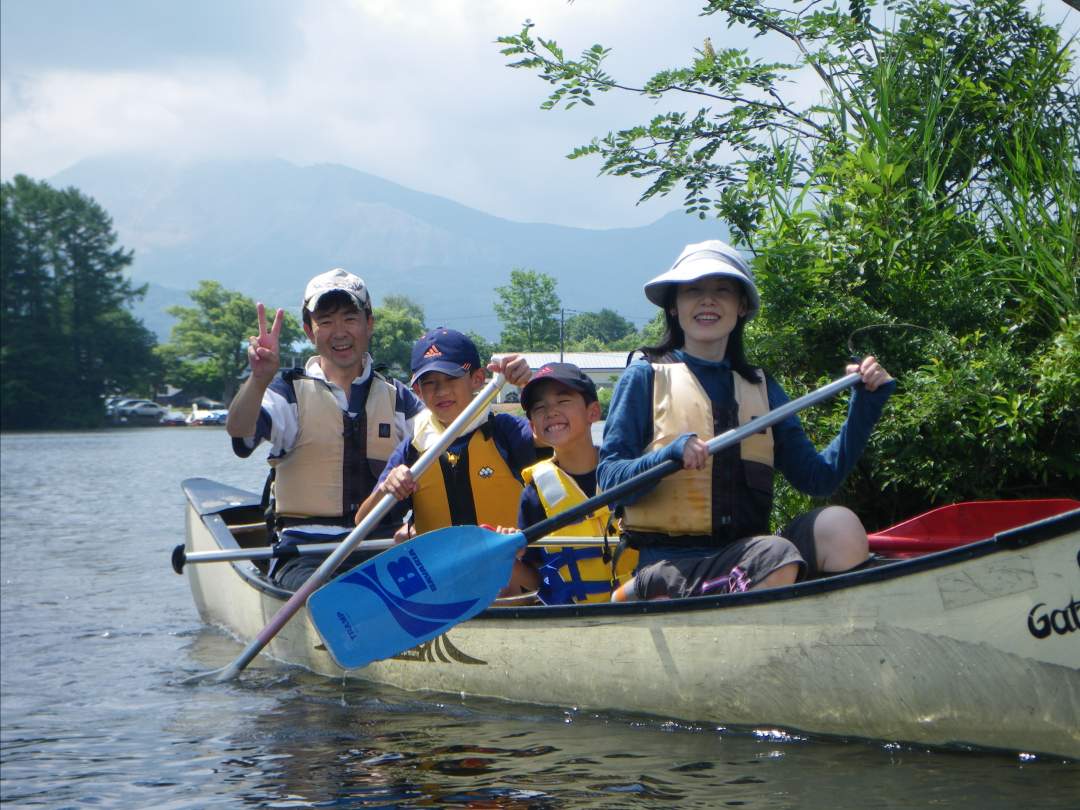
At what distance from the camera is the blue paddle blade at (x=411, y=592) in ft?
15.3

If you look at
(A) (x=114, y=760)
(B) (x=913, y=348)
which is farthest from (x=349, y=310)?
(B) (x=913, y=348)

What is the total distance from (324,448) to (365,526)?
78 centimetres

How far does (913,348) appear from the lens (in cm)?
561

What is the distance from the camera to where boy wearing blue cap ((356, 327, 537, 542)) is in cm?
525

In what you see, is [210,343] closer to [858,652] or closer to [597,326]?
[597,326]

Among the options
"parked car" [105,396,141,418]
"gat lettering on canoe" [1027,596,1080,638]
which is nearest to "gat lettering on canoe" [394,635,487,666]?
"gat lettering on canoe" [1027,596,1080,638]

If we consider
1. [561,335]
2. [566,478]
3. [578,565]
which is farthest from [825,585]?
[561,335]

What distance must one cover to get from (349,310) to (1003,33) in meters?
3.59

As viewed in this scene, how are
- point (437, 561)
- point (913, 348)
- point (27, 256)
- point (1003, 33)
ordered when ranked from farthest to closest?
point (27, 256) → point (1003, 33) → point (913, 348) → point (437, 561)

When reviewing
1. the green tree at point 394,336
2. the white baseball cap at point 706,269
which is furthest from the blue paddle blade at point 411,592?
the green tree at point 394,336

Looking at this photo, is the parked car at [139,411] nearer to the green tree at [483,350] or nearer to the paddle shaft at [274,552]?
the green tree at [483,350]

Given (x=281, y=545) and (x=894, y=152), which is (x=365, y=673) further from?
(x=894, y=152)

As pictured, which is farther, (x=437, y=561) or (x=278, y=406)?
(x=278, y=406)

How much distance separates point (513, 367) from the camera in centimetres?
476
